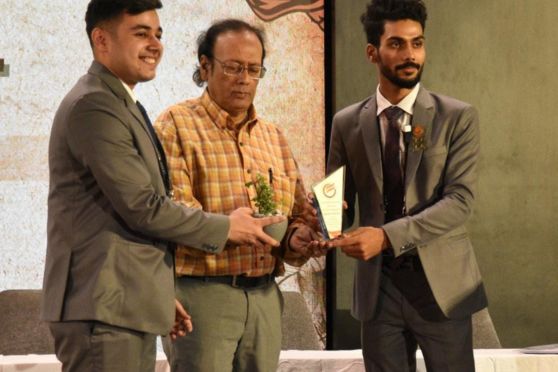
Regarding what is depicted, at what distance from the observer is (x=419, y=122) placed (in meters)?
3.30

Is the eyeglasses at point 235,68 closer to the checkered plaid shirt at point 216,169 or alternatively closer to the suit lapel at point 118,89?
the checkered plaid shirt at point 216,169

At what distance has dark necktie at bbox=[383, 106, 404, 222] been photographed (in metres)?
3.29

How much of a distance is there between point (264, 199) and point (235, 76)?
0.42m

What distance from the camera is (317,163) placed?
191 inches

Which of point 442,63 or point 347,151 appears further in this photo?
point 442,63

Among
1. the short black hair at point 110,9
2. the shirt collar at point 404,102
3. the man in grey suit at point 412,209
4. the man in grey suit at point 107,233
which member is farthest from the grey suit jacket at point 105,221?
the shirt collar at point 404,102

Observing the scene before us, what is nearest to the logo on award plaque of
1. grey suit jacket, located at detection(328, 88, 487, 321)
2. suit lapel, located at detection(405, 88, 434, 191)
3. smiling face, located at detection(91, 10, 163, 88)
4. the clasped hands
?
the clasped hands

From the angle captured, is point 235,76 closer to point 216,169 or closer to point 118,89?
point 216,169

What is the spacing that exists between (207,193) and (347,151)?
68 centimetres

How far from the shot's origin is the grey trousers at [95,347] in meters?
2.50

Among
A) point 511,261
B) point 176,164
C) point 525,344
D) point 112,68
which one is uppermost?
point 112,68

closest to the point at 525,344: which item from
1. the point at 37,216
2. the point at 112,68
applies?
the point at 37,216

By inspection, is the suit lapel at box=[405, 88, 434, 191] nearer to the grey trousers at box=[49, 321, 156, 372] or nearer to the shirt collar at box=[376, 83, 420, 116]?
the shirt collar at box=[376, 83, 420, 116]

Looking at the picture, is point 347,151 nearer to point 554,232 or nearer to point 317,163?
point 317,163
